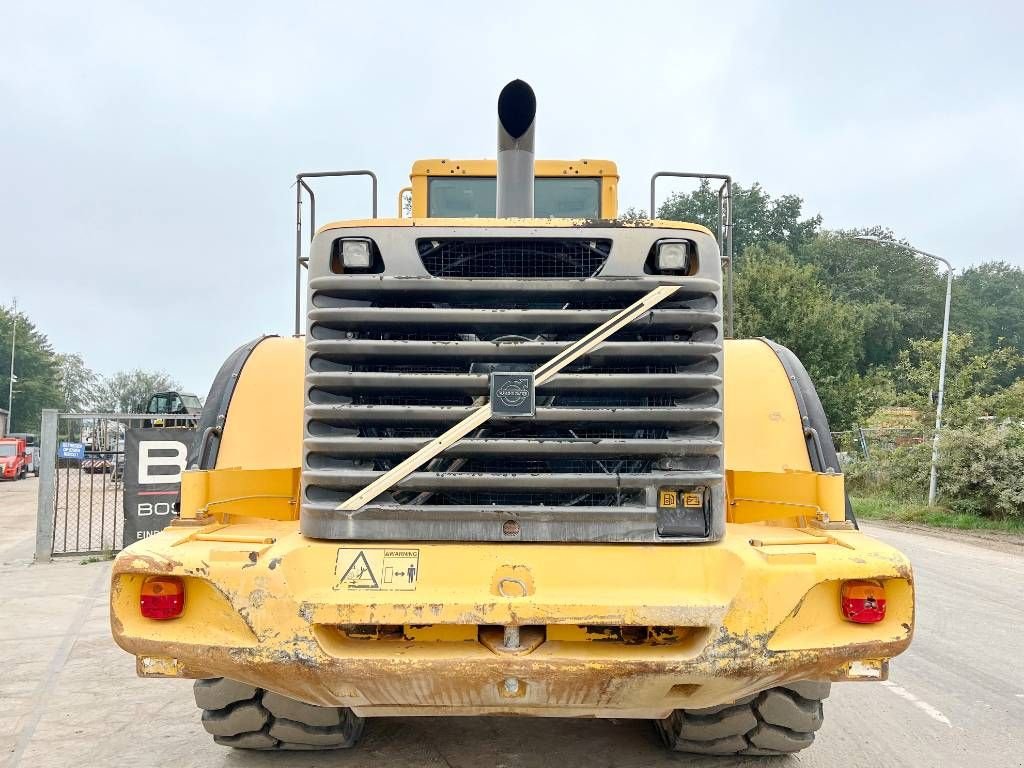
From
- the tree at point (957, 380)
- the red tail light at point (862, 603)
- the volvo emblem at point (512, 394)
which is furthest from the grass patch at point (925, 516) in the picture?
the volvo emblem at point (512, 394)

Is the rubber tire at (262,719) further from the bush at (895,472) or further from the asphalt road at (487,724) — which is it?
the bush at (895,472)

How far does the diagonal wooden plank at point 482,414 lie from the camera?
289cm

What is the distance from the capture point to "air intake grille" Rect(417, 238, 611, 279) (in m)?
3.11

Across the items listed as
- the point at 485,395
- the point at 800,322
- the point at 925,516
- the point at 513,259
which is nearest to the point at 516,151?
the point at 513,259

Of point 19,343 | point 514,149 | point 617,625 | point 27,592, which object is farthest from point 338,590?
point 19,343

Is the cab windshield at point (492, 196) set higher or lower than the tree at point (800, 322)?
lower

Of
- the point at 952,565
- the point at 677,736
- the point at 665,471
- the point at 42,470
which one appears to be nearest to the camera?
the point at 665,471

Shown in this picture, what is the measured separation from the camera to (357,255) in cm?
304

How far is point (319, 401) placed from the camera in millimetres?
3037

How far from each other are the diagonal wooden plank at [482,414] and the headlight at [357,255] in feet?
2.25

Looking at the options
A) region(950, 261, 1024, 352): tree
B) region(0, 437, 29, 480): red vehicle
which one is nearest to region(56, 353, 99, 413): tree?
region(0, 437, 29, 480): red vehicle

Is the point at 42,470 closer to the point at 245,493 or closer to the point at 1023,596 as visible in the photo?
the point at 245,493

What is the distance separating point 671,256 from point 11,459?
1514 inches

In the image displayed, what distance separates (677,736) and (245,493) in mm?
2249
